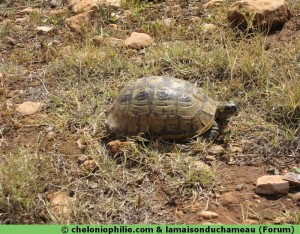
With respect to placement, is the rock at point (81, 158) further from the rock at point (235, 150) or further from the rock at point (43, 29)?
the rock at point (43, 29)

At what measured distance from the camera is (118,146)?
3.65 metres

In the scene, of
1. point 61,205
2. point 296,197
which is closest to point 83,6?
point 61,205

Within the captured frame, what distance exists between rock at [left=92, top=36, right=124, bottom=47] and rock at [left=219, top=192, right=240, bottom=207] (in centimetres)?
239

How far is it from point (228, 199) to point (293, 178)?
46cm

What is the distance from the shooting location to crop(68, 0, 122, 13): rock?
5.81m

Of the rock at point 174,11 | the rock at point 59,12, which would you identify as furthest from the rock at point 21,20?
the rock at point 174,11

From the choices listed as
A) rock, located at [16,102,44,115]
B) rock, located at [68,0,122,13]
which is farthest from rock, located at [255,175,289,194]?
rock, located at [68,0,122,13]

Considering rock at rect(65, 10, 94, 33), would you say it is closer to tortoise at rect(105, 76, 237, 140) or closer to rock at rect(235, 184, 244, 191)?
tortoise at rect(105, 76, 237, 140)

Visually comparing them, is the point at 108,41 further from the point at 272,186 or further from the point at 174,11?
the point at 272,186

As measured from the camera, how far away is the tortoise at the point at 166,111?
3703 mm

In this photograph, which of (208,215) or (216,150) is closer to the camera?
(208,215)

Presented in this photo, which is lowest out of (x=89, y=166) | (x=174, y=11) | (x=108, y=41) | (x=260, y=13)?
(x=89, y=166)

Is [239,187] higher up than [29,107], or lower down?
higher up

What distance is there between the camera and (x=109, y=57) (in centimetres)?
487
